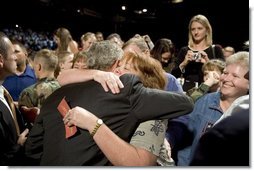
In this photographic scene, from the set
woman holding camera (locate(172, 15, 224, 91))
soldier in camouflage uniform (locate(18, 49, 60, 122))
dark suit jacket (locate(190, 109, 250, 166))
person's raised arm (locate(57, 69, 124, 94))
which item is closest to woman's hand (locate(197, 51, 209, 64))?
woman holding camera (locate(172, 15, 224, 91))

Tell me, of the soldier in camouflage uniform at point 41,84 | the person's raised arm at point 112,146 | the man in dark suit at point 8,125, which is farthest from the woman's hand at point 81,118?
the soldier in camouflage uniform at point 41,84

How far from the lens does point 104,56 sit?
4.00 ft

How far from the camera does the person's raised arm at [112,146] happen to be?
112 centimetres

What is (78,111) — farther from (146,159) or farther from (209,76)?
(209,76)

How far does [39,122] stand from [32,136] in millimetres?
85

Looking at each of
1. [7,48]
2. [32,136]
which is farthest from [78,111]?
[7,48]

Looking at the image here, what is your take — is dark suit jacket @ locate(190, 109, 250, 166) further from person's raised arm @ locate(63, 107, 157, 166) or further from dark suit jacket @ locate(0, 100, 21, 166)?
dark suit jacket @ locate(0, 100, 21, 166)

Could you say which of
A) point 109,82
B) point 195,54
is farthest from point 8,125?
point 195,54

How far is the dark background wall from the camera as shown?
1465mm

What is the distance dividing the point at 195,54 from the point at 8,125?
3.32ft

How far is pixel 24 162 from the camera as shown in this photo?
4.55 feet

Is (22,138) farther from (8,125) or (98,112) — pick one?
(98,112)

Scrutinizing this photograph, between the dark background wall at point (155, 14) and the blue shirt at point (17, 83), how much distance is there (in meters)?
0.36

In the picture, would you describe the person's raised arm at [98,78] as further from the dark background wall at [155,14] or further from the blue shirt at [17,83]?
the blue shirt at [17,83]
